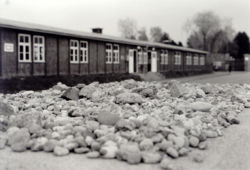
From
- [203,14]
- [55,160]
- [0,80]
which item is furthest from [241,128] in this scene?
[203,14]

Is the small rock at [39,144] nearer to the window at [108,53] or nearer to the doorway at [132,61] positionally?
the window at [108,53]

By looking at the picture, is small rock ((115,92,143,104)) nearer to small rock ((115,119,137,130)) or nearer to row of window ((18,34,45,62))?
small rock ((115,119,137,130))

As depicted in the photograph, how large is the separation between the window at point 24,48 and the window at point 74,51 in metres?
4.19

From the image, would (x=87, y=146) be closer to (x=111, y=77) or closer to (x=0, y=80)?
(x=0, y=80)

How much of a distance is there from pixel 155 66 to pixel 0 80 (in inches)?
863

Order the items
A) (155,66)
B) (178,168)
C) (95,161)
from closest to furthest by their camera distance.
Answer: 1. (178,168)
2. (95,161)
3. (155,66)

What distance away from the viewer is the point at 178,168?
5324mm

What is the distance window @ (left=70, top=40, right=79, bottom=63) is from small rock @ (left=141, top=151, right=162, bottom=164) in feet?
62.2

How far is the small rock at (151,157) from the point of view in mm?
5603

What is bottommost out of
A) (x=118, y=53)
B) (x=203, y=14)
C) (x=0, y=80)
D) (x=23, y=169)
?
(x=23, y=169)

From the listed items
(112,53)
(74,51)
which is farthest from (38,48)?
(112,53)

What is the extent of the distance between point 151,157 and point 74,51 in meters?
19.4

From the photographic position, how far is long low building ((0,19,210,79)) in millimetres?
19078

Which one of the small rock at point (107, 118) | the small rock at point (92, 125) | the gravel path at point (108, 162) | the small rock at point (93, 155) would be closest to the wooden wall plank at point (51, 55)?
the small rock at point (107, 118)
